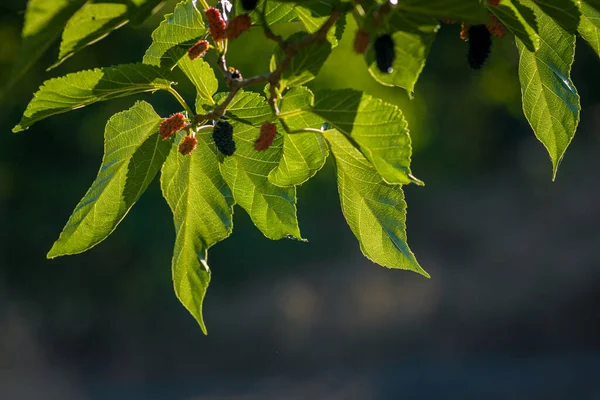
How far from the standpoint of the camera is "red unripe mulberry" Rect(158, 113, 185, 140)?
76 cm

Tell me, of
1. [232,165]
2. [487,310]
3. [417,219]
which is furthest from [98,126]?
[232,165]

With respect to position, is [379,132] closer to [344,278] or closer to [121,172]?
[121,172]

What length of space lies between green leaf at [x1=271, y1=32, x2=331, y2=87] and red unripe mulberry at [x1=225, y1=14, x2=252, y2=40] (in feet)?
0.10

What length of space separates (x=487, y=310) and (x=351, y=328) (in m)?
1.53

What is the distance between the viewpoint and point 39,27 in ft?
1.71

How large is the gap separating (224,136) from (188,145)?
4 cm

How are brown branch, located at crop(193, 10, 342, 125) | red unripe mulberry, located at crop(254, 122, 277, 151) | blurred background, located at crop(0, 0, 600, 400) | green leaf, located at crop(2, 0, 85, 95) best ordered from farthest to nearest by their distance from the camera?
1. blurred background, located at crop(0, 0, 600, 400)
2. red unripe mulberry, located at crop(254, 122, 277, 151)
3. brown branch, located at crop(193, 10, 342, 125)
4. green leaf, located at crop(2, 0, 85, 95)

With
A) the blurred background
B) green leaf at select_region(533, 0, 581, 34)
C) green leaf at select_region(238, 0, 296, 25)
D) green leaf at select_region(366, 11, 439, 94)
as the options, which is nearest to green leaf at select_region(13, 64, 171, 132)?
green leaf at select_region(238, 0, 296, 25)

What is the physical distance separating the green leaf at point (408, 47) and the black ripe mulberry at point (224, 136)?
184mm

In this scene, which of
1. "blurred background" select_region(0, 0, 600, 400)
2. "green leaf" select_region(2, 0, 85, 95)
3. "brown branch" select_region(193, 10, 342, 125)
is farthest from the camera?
"blurred background" select_region(0, 0, 600, 400)

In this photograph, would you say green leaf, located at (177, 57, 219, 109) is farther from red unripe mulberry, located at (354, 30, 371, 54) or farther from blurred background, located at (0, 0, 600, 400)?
blurred background, located at (0, 0, 600, 400)

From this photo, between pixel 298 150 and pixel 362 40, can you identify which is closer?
pixel 362 40

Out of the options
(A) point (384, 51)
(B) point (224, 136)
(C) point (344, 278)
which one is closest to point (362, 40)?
(A) point (384, 51)

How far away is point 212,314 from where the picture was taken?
8.84 meters
